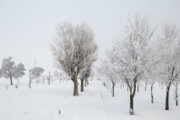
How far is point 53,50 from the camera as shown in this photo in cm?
2278

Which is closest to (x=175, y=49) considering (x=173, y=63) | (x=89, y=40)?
(x=173, y=63)

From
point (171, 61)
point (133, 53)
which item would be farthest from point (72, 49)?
point (171, 61)

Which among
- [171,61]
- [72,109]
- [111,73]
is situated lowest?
[72,109]

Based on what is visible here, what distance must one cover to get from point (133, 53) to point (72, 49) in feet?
38.4


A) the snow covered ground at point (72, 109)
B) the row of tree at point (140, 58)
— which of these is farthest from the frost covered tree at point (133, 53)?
the snow covered ground at point (72, 109)

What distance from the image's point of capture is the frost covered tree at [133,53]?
13.0 metres

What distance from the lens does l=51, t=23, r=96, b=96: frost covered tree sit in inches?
882

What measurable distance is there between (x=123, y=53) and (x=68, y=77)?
1194 cm

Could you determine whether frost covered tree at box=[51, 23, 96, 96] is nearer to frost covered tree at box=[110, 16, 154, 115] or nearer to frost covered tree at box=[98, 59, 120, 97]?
frost covered tree at box=[98, 59, 120, 97]

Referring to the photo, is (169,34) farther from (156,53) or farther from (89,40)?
(89,40)

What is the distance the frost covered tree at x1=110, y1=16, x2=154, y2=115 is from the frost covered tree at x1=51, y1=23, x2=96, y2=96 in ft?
31.7

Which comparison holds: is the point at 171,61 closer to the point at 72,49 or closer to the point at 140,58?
the point at 140,58

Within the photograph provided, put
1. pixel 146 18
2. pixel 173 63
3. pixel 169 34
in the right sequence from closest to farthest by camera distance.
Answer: pixel 146 18, pixel 173 63, pixel 169 34

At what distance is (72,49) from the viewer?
22828mm
